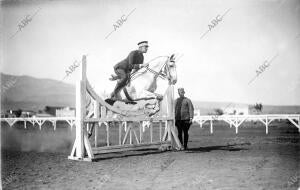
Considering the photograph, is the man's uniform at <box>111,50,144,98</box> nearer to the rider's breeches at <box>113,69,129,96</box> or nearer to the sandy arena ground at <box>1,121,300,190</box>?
the rider's breeches at <box>113,69,129,96</box>

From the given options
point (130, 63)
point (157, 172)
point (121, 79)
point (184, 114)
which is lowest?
point (157, 172)

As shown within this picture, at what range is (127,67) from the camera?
10.1m

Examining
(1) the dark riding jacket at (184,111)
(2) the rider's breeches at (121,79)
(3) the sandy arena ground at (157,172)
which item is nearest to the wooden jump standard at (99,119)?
(1) the dark riding jacket at (184,111)

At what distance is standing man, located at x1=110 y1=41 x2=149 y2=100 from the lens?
10109 mm

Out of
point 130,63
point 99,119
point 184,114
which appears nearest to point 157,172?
point 99,119

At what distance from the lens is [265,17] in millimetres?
8703

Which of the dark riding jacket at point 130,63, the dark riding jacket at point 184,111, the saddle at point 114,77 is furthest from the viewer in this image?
the dark riding jacket at point 184,111

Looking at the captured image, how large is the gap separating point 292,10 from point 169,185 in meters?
4.21

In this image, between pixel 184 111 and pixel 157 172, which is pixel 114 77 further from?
pixel 157 172

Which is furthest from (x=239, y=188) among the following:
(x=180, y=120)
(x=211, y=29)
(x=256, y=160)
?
(x=180, y=120)

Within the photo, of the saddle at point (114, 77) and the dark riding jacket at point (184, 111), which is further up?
the saddle at point (114, 77)

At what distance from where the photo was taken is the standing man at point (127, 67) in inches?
398

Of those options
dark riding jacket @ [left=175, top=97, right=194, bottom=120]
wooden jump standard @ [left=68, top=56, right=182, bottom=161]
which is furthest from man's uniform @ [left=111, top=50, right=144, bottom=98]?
dark riding jacket @ [left=175, top=97, right=194, bottom=120]

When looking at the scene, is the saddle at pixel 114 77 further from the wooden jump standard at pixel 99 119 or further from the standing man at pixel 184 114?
the standing man at pixel 184 114
